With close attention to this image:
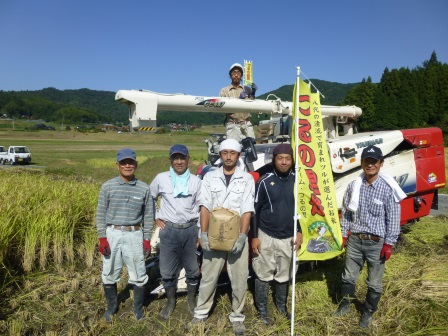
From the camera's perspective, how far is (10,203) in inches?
209

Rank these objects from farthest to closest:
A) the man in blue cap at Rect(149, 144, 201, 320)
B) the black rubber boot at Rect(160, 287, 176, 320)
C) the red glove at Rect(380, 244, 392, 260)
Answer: the black rubber boot at Rect(160, 287, 176, 320)
the man in blue cap at Rect(149, 144, 201, 320)
the red glove at Rect(380, 244, 392, 260)

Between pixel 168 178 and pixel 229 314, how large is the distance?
163 cm

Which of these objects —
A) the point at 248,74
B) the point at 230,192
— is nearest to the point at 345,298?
the point at 230,192

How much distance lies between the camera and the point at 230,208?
3.30 meters

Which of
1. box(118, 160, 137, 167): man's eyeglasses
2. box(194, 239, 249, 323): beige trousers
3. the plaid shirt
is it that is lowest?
box(194, 239, 249, 323): beige trousers

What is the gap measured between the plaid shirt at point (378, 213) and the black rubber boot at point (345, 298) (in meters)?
0.62

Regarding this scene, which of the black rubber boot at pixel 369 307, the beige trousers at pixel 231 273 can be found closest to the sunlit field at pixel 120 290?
the black rubber boot at pixel 369 307

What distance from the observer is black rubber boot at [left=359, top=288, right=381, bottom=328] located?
334cm

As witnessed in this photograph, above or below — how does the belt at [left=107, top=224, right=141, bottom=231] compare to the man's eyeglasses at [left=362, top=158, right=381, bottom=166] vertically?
below

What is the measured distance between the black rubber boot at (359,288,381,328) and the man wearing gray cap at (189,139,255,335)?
3.96 feet

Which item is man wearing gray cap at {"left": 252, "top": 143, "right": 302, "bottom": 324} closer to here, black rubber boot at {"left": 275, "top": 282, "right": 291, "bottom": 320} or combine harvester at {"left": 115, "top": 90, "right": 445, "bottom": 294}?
black rubber boot at {"left": 275, "top": 282, "right": 291, "bottom": 320}

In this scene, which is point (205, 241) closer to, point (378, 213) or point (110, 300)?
point (110, 300)

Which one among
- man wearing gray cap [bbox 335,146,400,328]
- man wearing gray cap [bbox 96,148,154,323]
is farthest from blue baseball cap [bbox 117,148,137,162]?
man wearing gray cap [bbox 335,146,400,328]

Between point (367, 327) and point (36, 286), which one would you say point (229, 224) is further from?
point (36, 286)
